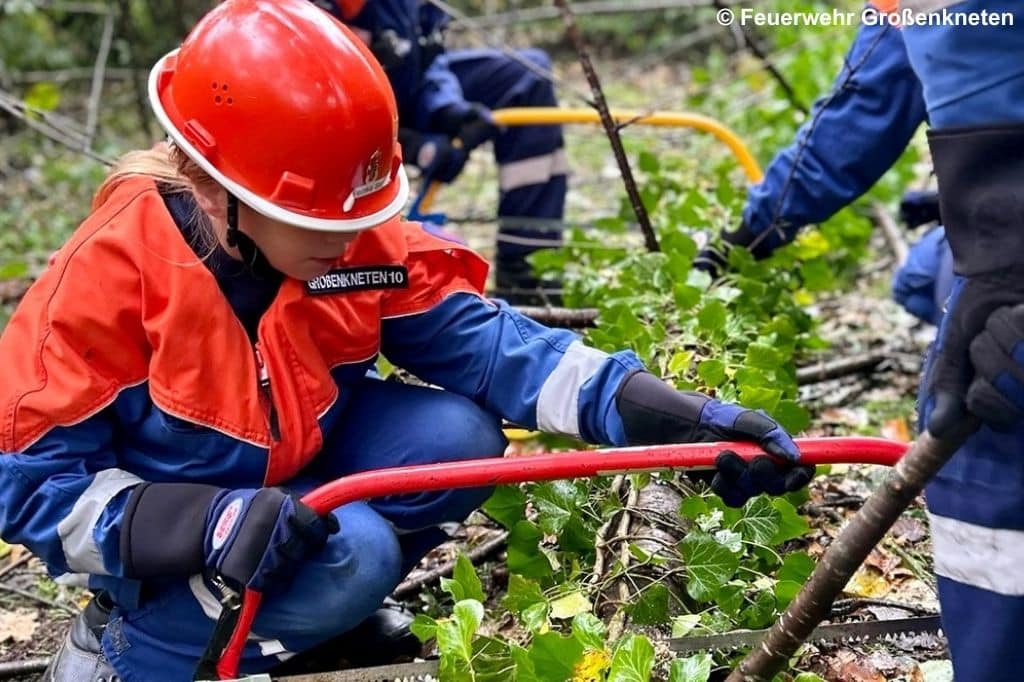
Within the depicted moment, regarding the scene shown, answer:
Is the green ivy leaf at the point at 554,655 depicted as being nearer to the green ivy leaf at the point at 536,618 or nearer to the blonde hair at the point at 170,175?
the green ivy leaf at the point at 536,618

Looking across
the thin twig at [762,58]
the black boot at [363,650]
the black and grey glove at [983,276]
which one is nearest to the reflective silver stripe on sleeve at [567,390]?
the black boot at [363,650]

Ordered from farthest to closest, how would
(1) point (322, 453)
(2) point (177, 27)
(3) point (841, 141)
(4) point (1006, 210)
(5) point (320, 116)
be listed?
(2) point (177, 27)
(3) point (841, 141)
(1) point (322, 453)
(5) point (320, 116)
(4) point (1006, 210)

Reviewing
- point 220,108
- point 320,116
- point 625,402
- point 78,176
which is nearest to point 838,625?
point 625,402

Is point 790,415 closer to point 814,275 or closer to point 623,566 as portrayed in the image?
point 623,566

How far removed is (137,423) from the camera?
2.24 m

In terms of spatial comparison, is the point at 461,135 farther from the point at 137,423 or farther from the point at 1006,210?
the point at 1006,210

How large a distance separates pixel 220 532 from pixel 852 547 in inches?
44.4

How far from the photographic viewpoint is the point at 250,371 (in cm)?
222

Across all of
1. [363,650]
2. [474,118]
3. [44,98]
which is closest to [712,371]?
[363,650]

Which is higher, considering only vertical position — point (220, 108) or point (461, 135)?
point (220, 108)

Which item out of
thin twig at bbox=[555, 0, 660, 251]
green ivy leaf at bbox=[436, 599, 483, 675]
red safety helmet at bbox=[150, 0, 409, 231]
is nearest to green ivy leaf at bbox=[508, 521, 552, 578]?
green ivy leaf at bbox=[436, 599, 483, 675]

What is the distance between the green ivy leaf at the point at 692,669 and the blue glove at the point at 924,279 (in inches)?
80.0

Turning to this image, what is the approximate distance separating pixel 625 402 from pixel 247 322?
31.7 inches

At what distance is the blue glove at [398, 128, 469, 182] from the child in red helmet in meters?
1.91
